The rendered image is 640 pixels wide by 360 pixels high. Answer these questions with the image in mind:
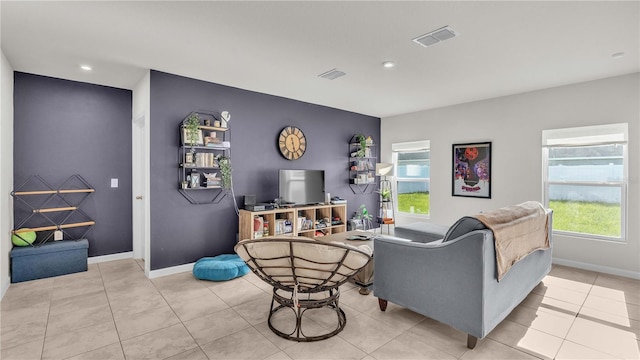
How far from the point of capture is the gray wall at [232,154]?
3773 millimetres

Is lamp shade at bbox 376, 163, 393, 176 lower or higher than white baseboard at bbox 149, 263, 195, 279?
higher

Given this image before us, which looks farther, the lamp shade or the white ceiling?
the lamp shade

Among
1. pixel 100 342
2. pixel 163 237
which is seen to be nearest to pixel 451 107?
pixel 163 237

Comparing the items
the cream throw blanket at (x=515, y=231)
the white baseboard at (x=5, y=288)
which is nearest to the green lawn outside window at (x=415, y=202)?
the cream throw blanket at (x=515, y=231)

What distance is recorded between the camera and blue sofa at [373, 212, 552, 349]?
2.10 meters

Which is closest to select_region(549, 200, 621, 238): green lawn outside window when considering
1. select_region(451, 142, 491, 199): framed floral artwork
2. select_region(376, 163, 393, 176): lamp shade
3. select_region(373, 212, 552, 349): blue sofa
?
select_region(451, 142, 491, 199): framed floral artwork

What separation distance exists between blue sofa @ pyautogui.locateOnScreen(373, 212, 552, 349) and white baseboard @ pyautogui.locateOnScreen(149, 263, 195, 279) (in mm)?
2515

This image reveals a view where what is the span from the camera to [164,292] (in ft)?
10.6

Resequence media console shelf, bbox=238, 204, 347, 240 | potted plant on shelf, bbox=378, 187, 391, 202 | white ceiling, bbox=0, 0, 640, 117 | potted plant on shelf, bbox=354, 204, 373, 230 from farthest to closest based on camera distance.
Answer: potted plant on shelf, bbox=378, 187, 391, 202 < potted plant on shelf, bbox=354, 204, 373, 230 < media console shelf, bbox=238, 204, 347, 240 < white ceiling, bbox=0, 0, 640, 117

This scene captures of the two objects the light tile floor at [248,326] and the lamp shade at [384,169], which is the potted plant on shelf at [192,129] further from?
the lamp shade at [384,169]

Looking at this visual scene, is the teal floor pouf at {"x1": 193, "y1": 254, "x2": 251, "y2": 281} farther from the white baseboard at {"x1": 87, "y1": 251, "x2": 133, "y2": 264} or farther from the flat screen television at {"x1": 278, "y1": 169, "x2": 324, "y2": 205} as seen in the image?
the white baseboard at {"x1": 87, "y1": 251, "x2": 133, "y2": 264}

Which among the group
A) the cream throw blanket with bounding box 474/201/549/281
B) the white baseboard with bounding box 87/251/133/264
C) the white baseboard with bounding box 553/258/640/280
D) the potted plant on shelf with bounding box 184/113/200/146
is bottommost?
the white baseboard with bounding box 553/258/640/280

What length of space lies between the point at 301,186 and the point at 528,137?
3470 millimetres

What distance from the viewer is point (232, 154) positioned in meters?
4.39
